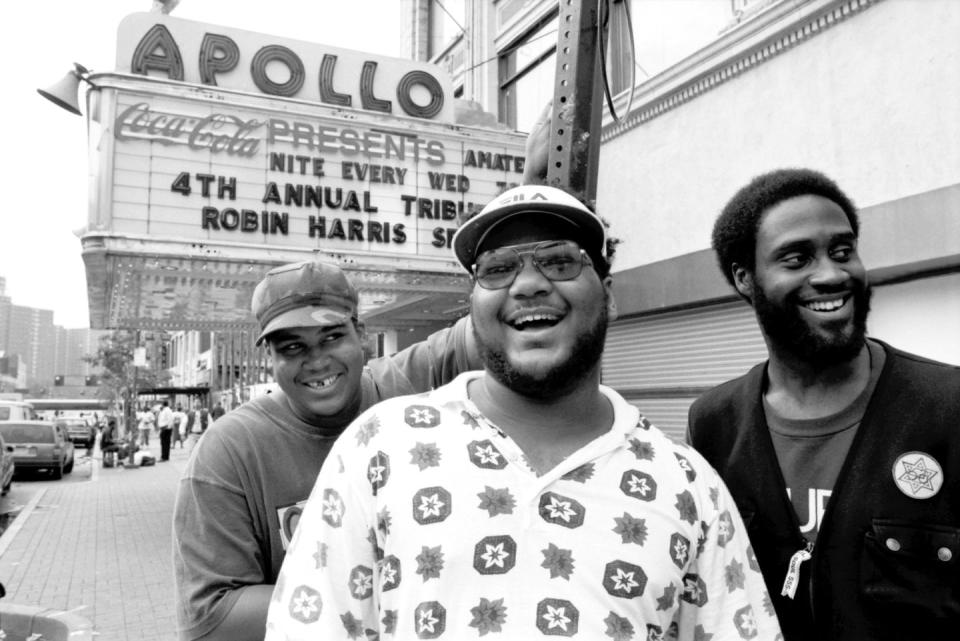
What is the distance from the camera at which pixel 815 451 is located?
2.07 meters

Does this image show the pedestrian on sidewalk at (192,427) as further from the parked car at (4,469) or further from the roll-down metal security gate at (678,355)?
the roll-down metal security gate at (678,355)

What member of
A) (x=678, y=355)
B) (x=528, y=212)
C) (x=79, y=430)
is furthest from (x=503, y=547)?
(x=79, y=430)

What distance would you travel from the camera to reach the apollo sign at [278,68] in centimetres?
784

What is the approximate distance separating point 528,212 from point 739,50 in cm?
613

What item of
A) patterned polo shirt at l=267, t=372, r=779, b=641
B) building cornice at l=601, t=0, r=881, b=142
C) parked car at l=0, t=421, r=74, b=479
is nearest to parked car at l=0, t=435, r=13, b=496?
parked car at l=0, t=421, r=74, b=479

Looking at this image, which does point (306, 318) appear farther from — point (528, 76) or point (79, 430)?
point (79, 430)

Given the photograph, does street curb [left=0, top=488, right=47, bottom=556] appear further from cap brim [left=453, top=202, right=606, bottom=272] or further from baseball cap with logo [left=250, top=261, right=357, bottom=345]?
cap brim [left=453, top=202, right=606, bottom=272]

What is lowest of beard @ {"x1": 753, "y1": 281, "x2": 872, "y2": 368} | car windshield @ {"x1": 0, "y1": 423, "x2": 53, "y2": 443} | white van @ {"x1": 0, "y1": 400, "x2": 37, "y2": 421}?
car windshield @ {"x1": 0, "y1": 423, "x2": 53, "y2": 443}

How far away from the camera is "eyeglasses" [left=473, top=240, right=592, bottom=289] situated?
1829 millimetres

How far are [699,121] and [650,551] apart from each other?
6881mm

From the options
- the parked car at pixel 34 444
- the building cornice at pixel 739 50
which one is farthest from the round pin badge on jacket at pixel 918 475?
the parked car at pixel 34 444

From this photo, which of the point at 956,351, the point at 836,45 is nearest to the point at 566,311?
the point at 956,351

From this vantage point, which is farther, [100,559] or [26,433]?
[26,433]

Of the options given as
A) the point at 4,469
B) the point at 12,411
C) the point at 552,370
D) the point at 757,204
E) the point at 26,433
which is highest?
the point at 757,204
